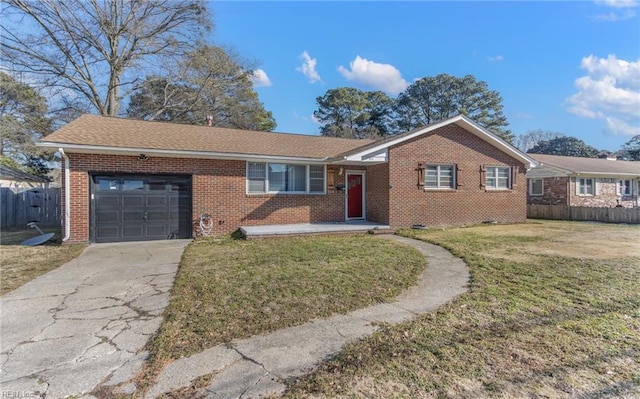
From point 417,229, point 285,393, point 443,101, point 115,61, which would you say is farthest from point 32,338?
point 443,101

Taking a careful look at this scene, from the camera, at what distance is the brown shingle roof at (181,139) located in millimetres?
8984

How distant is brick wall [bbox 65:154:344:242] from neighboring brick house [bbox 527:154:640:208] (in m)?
14.0

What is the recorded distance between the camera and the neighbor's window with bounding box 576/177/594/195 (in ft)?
61.9

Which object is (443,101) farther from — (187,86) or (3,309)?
(3,309)

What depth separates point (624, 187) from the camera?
21.0m

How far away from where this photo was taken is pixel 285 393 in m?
2.34

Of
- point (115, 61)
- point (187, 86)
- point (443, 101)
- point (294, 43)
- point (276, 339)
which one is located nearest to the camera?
point (276, 339)

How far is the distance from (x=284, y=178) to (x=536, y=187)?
17916mm

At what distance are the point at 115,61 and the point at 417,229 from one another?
1953 centimetres

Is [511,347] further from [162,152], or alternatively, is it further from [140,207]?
[140,207]

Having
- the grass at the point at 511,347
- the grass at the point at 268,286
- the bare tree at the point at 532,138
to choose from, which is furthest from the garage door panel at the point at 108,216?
the bare tree at the point at 532,138

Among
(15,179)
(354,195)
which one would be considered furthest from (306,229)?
(15,179)

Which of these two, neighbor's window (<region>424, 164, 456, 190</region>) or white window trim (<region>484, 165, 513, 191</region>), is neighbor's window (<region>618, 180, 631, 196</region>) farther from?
neighbor's window (<region>424, 164, 456, 190</region>)

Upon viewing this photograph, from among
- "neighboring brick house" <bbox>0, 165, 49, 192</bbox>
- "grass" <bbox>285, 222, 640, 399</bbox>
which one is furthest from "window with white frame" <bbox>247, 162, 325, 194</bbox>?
"neighboring brick house" <bbox>0, 165, 49, 192</bbox>
